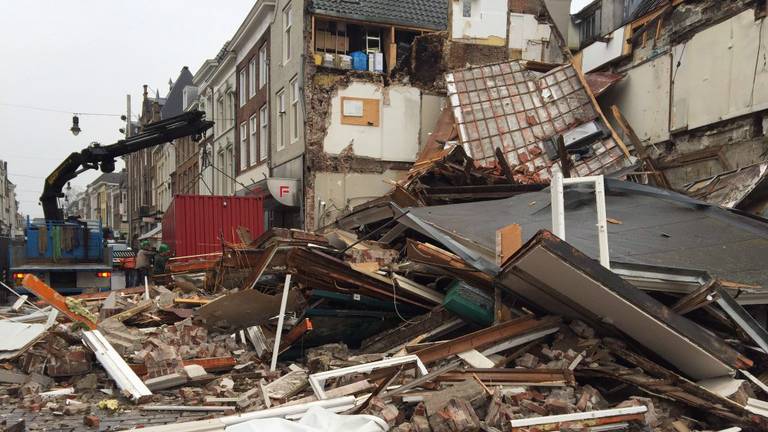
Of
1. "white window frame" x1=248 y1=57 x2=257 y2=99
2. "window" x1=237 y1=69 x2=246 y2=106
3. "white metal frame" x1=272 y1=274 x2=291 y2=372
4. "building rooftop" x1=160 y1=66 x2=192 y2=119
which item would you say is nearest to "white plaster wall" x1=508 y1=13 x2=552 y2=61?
"white window frame" x1=248 y1=57 x2=257 y2=99

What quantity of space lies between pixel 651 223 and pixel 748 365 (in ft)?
8.89

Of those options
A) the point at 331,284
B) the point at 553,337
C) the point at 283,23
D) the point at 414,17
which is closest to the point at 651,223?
the point at 553,337

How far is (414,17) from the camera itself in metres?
18.7

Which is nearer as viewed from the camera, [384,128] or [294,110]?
[384,128]

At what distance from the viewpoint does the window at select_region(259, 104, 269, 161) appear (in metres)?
22.2

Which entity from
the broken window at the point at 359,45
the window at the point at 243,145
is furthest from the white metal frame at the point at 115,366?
the window at the point at 243,145

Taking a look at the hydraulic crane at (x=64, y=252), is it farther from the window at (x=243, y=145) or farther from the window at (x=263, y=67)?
the window at (x=243, y=145)

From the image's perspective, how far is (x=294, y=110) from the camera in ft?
62.6

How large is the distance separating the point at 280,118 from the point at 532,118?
9160 mm

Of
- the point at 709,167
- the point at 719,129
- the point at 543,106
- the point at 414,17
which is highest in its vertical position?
the point at 414,17

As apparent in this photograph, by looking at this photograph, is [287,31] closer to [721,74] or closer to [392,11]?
[392,11]

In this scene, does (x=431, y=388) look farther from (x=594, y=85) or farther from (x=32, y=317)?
(x=594, y=85)

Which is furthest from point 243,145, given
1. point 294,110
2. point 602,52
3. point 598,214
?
point 598,214

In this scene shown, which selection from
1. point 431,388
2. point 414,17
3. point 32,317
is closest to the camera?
point 431,388
